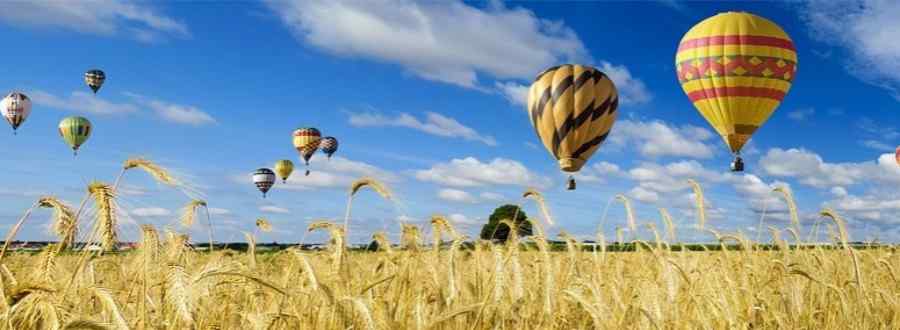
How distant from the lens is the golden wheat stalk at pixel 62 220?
2.66m

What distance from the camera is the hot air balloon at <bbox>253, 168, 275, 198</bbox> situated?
60062 millimetres

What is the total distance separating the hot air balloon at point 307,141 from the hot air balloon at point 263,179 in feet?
18.0

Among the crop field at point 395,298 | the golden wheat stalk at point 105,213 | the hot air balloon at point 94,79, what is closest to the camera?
the golden wheat stalk at point 105,213

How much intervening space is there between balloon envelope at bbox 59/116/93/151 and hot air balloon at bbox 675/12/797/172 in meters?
42.9

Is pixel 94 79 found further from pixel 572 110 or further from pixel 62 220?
pixel 62 220

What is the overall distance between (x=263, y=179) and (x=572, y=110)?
38561 millimetres

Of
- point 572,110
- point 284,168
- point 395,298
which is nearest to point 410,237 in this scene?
point 395,298

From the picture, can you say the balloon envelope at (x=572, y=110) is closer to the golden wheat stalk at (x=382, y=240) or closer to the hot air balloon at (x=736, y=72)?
the hot air balloon at (x=736, y=72)

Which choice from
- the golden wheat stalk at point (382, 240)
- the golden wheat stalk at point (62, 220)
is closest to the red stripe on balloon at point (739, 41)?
the golden wheat stalk at point (382, 240)

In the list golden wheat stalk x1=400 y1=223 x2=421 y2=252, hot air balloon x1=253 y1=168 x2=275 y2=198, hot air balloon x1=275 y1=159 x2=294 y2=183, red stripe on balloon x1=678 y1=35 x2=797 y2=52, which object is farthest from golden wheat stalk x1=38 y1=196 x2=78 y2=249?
hot air balloon x1=275 y1=159 x2=294 y2=183

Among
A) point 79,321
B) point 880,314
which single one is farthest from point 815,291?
point 79,321

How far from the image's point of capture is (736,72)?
2602cm

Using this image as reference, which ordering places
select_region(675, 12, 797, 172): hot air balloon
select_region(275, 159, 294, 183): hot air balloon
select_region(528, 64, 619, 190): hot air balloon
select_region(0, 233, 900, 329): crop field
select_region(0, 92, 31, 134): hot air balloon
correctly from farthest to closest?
1. select_region(275, 159, 294, 183): hot air balloon
2. select_region(0, 92, 31, 134): hot air balloon
3. select_region(528, 64, 619, 190): hot air balloon
4. select_region(675, 12, 797, 172): hot air balloon
5. select_region(0, 233, 900, 329): crop field

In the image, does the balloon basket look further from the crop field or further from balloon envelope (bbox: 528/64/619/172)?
the crop field
